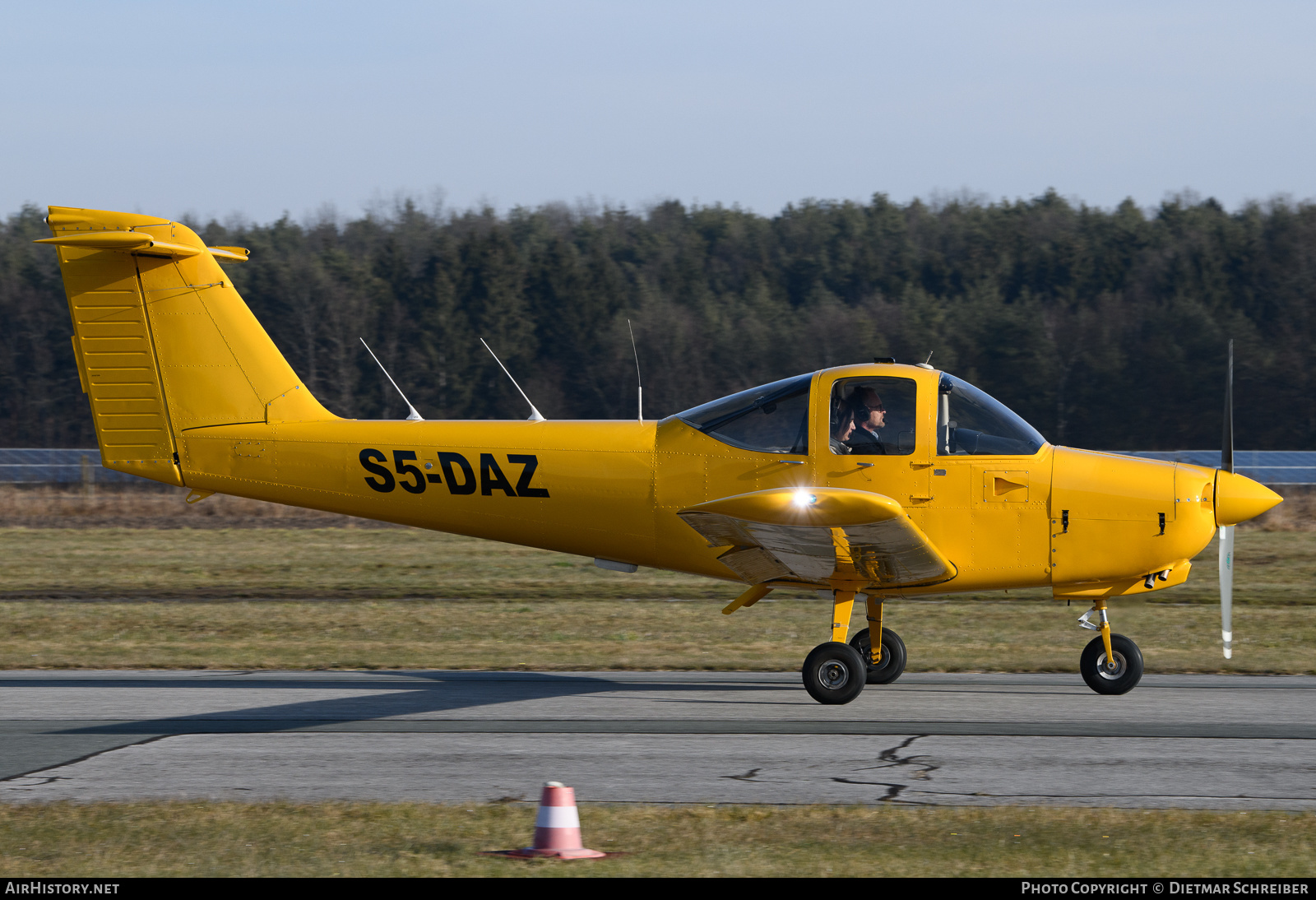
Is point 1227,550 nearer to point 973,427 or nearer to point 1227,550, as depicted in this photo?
point 1227,550

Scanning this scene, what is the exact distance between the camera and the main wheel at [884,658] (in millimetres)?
10203

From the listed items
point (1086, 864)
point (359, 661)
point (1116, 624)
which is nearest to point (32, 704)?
point (359, 661)

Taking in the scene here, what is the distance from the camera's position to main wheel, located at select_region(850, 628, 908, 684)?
33.5ft

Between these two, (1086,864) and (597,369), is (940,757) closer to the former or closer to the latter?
(1086,864)

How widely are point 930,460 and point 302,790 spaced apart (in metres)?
4.85

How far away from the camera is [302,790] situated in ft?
22.3

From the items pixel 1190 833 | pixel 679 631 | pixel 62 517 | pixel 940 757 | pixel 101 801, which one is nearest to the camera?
pixel 1190 833

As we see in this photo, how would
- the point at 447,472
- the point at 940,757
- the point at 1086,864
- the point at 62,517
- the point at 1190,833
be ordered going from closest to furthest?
1. the point at 1086,864
2. the point at 1190,833
3. the point at 940,757
4. the point at 447,472
5. the point at 62,517

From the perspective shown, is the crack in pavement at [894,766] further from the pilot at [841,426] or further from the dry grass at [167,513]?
the dry grass at [167,513]

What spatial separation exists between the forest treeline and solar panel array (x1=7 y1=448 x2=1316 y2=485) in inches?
129

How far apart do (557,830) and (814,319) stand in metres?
50.9

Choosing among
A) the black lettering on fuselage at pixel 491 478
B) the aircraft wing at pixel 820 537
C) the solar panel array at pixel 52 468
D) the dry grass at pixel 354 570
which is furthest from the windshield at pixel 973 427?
the solar panel array at pixel 52 468

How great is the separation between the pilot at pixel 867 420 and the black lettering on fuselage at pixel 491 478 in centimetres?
269

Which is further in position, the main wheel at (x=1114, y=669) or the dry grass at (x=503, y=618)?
the dry grass at (x=503, y=618)
